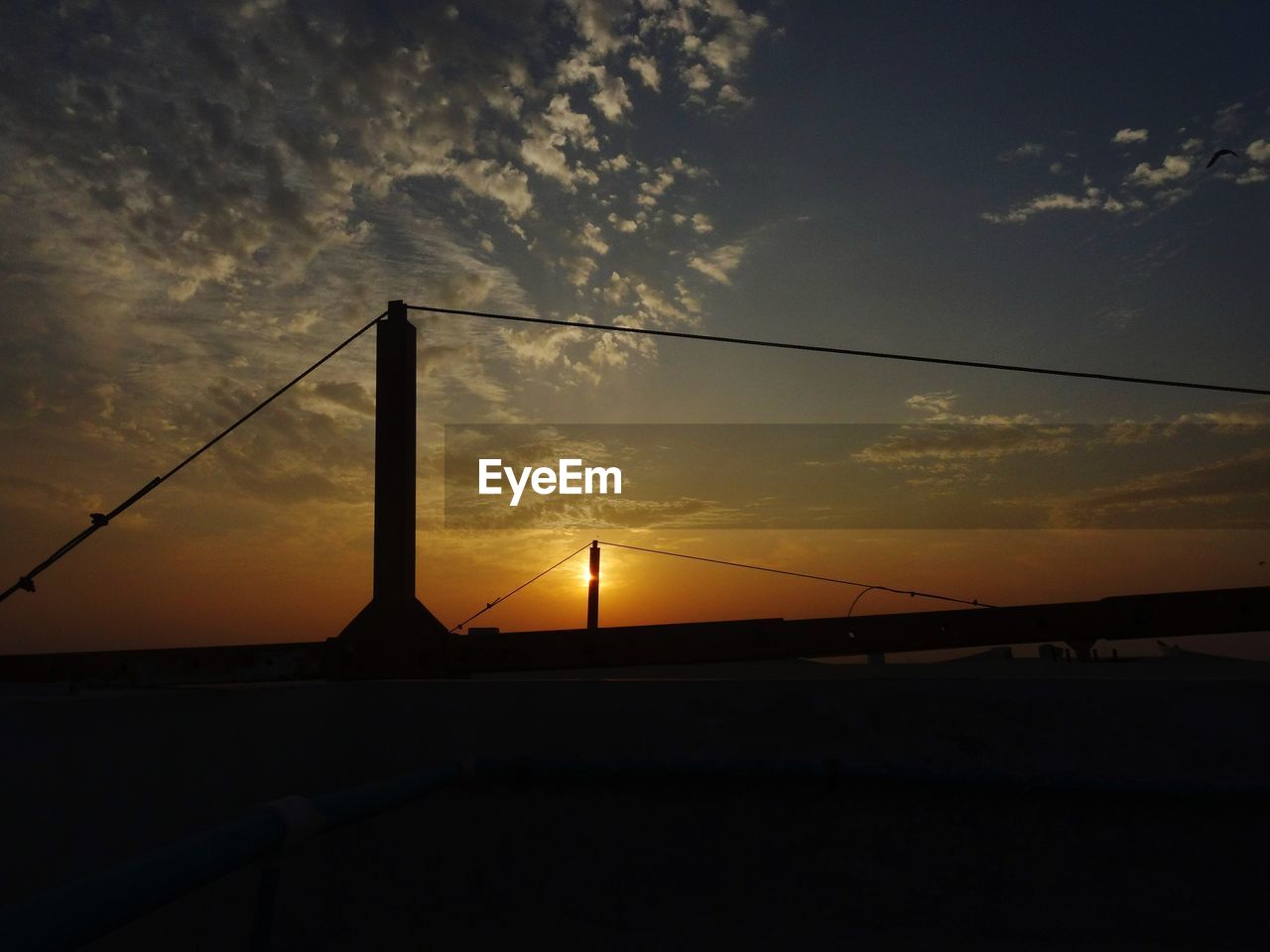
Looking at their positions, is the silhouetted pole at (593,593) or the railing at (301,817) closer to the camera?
the railing at (301,817)

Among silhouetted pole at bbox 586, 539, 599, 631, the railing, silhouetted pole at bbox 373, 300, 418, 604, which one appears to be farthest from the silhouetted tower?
silhouetted pole at bbox 586, 539, 599, 631

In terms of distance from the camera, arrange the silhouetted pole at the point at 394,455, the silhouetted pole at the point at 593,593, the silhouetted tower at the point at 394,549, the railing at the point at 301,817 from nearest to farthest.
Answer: the railing at the point at 301,817
the silhouetted tower at the point at 394,549
the silhouetted pole at the point at 394,455
the silhouetted pole at the point at 593,593

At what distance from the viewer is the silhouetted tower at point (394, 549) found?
5.81 m

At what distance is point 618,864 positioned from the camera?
4488 mm

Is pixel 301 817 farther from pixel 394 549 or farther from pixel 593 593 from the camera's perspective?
pixel 593 593

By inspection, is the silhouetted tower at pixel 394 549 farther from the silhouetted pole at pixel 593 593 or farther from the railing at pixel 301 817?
the silhouetted pole at pixel 593 593

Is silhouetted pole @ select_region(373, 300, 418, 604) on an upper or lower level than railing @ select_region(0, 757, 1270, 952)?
upper

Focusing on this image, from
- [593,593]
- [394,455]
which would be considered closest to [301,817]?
[394,455]

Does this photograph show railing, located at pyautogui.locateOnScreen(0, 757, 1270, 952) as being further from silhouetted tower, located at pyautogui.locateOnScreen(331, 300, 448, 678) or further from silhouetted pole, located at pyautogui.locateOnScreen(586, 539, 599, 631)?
silhouetted pole, located at pyautogui.locateOnScreen(586, 539, 599, 631)

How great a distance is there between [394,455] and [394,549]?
2.31 feet

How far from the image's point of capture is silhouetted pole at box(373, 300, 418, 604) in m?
6.18

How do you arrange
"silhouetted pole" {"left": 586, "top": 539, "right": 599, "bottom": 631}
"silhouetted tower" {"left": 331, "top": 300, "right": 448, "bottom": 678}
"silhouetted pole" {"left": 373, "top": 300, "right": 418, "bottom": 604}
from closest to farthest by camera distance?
1. "silhouetted tower" {"left": 331, "top": 300, "right": 448, "bottom": 678}
2. "silhouetted pole" {"left": 373, "top": 300, "right": 418, "bottom": 604}
3. "silhouetted pole" {"left": 586, "top": 539, "right": 599, "bottom": 631}

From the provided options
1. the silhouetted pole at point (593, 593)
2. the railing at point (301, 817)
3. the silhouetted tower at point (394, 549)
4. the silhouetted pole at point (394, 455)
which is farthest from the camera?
the silhouetted pole at point (593, 593)

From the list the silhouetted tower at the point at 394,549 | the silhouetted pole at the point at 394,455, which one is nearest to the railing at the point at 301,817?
the silhouetted tower at the point at 394,549
